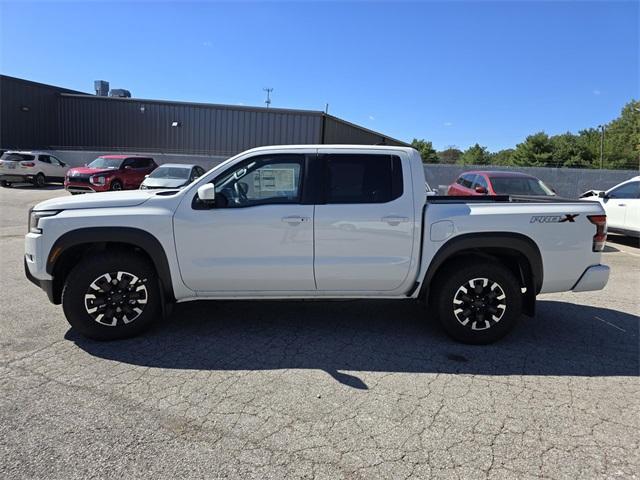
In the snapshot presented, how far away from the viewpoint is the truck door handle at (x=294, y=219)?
4328 millimetres

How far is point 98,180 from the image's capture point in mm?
17312

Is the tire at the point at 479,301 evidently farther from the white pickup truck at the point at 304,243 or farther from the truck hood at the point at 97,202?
the truck hood at the point at 97,202

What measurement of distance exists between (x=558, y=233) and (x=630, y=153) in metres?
69.6

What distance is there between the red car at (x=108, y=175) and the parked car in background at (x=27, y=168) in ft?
17.0

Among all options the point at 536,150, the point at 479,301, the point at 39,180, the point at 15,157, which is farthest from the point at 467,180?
the point at 536,150

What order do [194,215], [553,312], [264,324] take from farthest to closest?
[553,312], [264,324], [194,215]

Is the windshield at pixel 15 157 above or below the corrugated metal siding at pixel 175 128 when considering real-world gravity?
below

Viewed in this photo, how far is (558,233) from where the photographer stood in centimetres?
442

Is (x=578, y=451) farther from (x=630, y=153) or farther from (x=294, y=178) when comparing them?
(x=630, y=153)

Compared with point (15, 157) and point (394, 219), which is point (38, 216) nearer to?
point (394, 219)

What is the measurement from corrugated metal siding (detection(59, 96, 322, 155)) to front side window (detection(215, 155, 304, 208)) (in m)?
24.8

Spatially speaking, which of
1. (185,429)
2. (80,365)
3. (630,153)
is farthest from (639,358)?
(630,153)

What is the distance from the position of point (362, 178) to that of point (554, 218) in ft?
6.11

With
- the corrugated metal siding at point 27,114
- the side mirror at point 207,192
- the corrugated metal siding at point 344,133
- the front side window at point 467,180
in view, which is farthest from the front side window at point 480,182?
the corrugated metal siding at point 27,114
